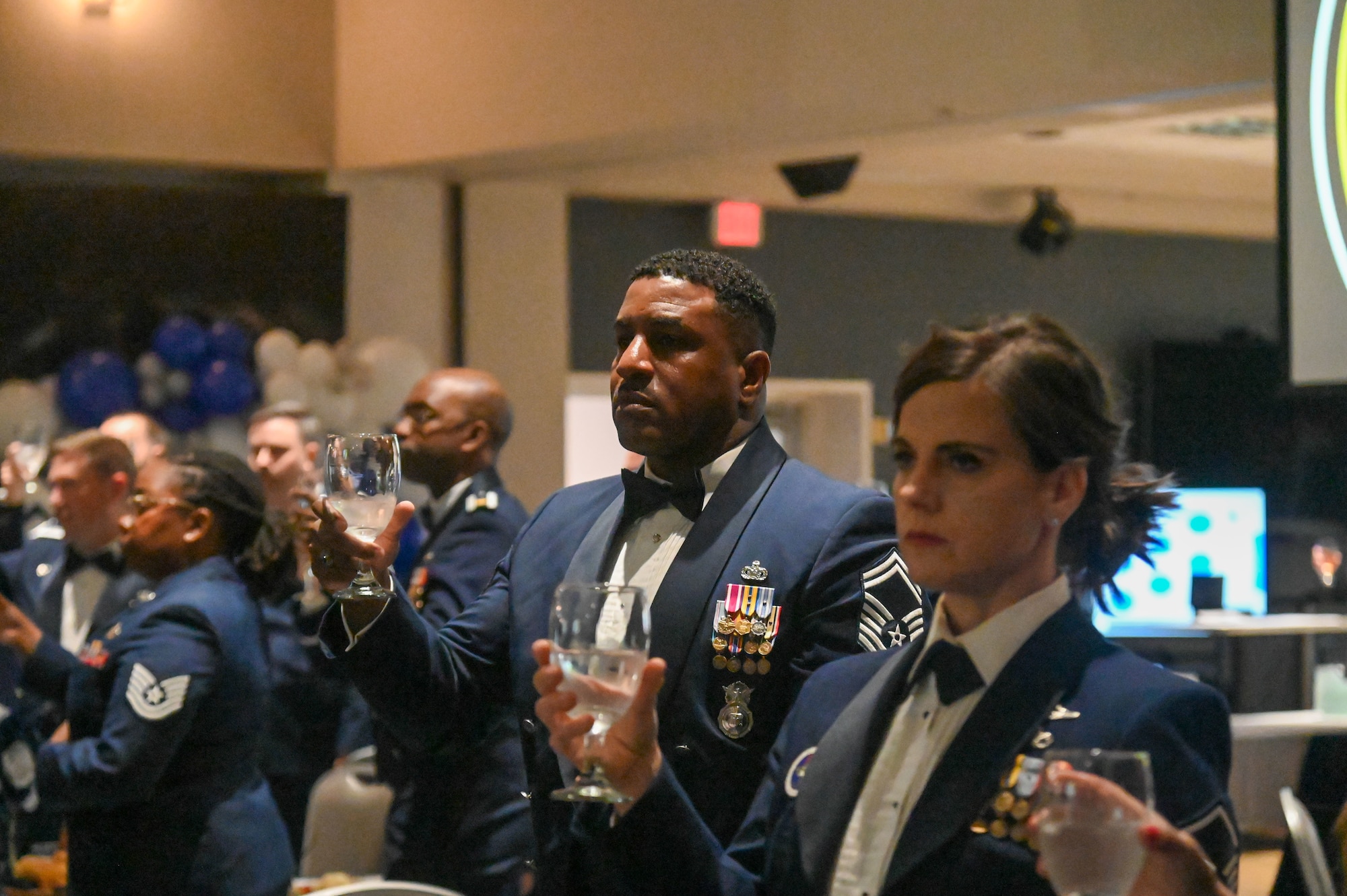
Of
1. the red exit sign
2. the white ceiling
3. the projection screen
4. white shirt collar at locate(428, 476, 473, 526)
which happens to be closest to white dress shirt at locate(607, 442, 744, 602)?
white shirt collar at locate(428, 476, 473, 526)

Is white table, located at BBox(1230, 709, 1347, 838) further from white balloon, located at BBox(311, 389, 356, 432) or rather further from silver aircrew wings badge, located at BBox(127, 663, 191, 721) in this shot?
silver aircrew wings badge, located at BBox(127, 663, 191, 721)

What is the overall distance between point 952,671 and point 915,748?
0.29ft

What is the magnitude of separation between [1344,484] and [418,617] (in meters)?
8.21

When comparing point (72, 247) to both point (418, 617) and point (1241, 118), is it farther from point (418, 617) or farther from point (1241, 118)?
point (1241, 118)

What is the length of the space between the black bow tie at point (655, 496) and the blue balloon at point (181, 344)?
4340 millimetres

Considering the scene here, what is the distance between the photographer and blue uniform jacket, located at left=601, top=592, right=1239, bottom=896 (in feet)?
4.36

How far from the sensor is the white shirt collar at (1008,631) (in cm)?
145

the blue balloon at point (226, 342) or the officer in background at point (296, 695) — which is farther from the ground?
the blue balloon at point (226, 342)

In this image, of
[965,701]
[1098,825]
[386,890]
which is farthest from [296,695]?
[1098,825]

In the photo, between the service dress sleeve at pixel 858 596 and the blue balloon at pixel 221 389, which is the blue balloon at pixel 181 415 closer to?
the blue balloon at pixel 221 389

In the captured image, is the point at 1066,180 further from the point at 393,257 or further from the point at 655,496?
the point at 655,496

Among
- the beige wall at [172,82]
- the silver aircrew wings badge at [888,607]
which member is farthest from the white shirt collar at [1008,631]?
the beige wall at [172,82]

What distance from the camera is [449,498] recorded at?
3701 millimetres

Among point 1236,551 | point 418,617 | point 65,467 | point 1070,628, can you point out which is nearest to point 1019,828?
point 1070,628
